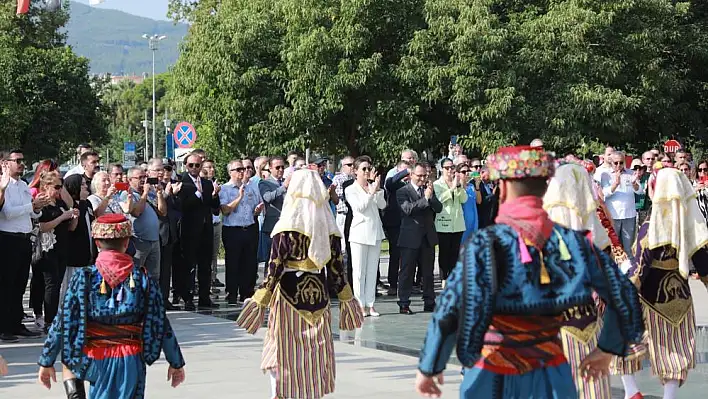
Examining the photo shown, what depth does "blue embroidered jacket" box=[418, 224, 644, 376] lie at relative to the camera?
194 inches

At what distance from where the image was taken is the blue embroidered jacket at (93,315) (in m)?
6.67

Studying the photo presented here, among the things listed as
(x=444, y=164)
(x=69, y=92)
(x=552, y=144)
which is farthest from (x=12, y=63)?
(x=444, y=164)

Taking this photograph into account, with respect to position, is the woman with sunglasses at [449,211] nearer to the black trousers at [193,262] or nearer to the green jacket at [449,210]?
the green jacket at [449,210]

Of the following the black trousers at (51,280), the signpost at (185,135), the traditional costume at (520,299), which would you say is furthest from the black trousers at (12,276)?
the signpost at (185,135)

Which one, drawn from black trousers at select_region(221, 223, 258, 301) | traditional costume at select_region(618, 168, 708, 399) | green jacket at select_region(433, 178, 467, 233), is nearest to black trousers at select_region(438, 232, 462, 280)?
green jacket at select_region(433, 178, 467, 233)

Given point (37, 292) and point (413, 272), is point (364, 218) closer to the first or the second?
point (413, 272)

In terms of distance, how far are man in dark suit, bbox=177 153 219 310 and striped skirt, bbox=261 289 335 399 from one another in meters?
7.15

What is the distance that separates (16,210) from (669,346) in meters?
6.83

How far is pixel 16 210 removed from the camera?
1223 cm

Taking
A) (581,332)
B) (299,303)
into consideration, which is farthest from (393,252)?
(581,332)

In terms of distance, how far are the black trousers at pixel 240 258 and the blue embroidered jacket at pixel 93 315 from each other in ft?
30.2

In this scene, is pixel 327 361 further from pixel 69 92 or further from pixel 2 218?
pixel 69 92

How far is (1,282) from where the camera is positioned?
12484 mm

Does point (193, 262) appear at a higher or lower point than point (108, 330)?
lower
